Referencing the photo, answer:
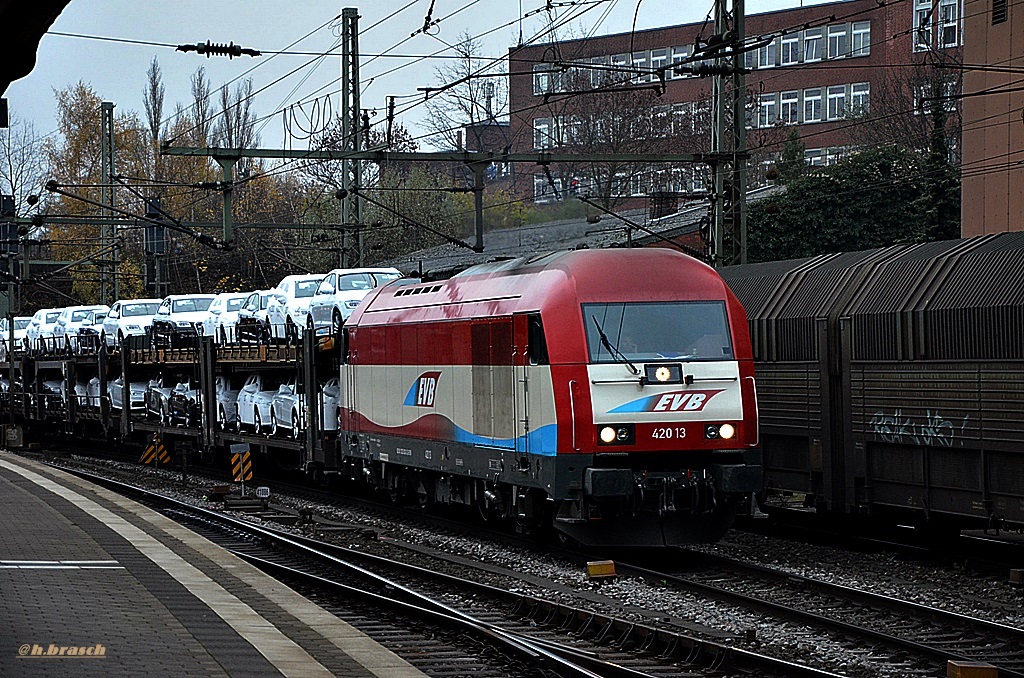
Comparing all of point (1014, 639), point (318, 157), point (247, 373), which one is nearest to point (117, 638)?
point (1014, 639)

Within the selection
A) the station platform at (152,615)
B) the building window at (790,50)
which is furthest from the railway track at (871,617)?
the building window at (790,50)

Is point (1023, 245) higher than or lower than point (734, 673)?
higher

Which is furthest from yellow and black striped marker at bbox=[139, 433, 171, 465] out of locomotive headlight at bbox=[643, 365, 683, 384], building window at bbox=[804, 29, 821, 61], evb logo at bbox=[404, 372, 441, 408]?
building window at bbox=[804, 29, 821, 61]

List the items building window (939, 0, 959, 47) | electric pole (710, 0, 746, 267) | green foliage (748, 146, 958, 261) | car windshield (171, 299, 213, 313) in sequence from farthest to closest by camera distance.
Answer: building window (939, 0, 959, 47)
green foliage (748, 146, 958, 261)
car windshield (171, 299, 213, 313)
electric pole (710, 0, 746, 267)

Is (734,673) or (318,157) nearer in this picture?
(734,673)

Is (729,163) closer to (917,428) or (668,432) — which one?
(917,428)

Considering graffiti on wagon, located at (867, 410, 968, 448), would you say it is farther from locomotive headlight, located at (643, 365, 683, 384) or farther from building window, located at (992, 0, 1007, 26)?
building window, located at (992, 0, 1007, 26)

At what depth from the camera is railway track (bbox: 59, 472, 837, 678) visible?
34.0 feet

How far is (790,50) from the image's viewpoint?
61.8 m

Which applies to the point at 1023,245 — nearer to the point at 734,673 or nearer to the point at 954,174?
the point at 734,673

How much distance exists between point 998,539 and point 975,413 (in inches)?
107

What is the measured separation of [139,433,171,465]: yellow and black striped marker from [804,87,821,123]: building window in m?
33.4

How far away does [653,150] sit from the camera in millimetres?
55500

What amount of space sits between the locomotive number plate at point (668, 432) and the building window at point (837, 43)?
45662 millimetres
